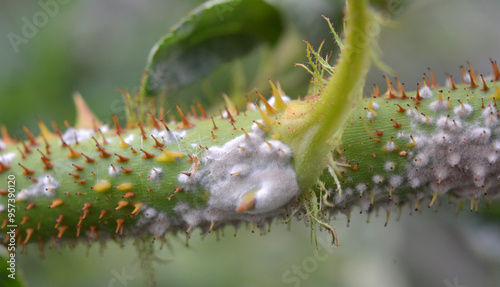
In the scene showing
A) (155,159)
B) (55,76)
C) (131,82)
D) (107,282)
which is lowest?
(107,282)

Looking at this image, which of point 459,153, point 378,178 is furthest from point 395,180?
point 459,153

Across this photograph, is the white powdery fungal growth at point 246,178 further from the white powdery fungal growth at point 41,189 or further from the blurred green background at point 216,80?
the blurred green background at point 216,80

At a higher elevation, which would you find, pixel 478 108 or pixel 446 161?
pixel 478 108

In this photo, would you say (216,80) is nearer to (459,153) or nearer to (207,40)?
(207,40)

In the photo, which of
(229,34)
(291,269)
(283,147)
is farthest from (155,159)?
(291,269)

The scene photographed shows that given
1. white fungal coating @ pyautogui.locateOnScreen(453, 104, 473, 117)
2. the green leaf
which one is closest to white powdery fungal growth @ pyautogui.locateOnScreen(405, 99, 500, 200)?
white fungal coating @ pyautogui.locateOnScreen(453, 104, 473, 117)

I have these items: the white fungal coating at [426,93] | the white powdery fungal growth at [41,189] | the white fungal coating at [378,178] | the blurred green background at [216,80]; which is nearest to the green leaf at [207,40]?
the white powdery fungal growth at [41,189]

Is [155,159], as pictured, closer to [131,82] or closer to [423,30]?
[131,82]
